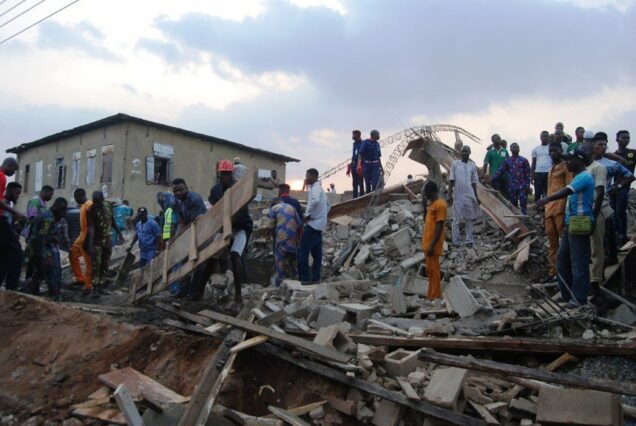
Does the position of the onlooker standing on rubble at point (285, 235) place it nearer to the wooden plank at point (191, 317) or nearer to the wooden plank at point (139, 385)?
the wooden plank at point (191, 317)

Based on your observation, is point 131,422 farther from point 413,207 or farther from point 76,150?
point 76,150

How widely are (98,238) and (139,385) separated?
4775mm

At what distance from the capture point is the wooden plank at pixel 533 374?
282cm

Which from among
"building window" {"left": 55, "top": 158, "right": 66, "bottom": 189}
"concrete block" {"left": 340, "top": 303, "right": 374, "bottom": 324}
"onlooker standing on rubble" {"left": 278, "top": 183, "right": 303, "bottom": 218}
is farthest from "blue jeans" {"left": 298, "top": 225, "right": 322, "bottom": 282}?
"building window" {"left": 55, "top": 158, "right": 66, "bottom": 189}

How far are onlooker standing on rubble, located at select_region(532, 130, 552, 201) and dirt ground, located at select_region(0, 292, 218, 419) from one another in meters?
7.35

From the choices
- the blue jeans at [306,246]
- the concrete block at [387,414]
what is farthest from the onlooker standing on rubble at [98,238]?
the concrete block at [387,414]

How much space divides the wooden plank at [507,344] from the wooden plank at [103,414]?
1.90m

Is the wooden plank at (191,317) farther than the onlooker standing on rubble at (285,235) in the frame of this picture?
No

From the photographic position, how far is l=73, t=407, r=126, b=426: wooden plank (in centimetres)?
362

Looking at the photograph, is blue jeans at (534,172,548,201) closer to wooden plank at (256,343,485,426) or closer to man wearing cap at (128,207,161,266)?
man wearing cap at (128,207,161,266)

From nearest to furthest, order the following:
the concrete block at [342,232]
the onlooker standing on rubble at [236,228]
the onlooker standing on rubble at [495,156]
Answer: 1. the onlooker standing on rubble at [236,228]
2. the onlooker standing on rubble at [495,156]
3. the concrete block at [342,232]

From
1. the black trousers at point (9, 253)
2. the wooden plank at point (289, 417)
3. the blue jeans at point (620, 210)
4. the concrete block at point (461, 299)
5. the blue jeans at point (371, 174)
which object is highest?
the blue jeans at point (371, 174)

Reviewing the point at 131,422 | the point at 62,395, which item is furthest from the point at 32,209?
the point at 131,422

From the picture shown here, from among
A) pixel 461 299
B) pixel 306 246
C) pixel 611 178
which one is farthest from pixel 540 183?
pixel 461 299
